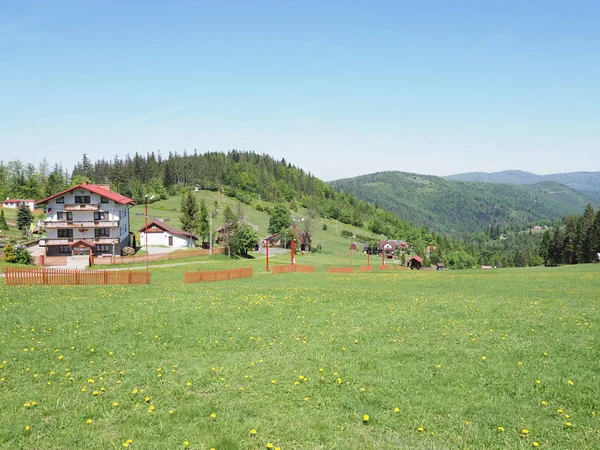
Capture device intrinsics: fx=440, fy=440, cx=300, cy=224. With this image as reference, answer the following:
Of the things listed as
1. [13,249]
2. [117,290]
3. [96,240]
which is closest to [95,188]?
[96,240]

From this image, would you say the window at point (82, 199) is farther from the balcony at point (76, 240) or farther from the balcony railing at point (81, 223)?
the balcony at point (76, 240)

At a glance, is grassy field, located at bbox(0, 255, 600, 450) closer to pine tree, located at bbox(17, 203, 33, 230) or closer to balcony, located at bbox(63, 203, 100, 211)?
balcony, located at bbox(63, 203, 100, 211)

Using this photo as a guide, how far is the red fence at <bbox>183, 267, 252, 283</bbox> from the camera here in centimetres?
4016

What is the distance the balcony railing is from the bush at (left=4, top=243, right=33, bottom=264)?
16.7m

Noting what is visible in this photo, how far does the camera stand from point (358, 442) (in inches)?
374

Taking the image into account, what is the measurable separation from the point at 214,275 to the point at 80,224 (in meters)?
38.7

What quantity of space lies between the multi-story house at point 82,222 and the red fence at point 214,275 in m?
33.6

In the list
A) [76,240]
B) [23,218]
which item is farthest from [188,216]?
[76,240]

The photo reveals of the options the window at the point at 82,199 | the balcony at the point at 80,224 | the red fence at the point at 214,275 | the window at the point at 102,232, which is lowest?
the red fence at the point at 214,275

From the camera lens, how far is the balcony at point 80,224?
70125mm

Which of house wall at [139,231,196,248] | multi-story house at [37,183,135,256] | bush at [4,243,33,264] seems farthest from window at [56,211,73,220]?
house wall at [139,231,196,248]

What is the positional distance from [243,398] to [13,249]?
53.1 m

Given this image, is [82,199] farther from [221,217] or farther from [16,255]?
[221,217]

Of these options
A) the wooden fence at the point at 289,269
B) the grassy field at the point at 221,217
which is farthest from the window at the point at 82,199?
the grassy field at the point at 221,217
